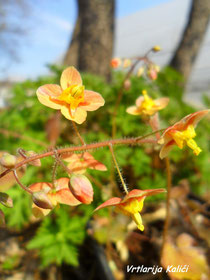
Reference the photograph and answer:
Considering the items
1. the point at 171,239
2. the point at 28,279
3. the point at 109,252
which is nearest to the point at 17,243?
the point at 28,279

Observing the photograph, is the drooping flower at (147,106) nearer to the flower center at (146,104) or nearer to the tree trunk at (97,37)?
the flower center at (146,104)

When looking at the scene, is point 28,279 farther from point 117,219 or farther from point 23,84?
point 23,84

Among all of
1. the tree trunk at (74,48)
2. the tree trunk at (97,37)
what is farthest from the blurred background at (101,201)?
the tree trunk at (74,48)

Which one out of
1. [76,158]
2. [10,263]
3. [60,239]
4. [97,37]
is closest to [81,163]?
[76,158]

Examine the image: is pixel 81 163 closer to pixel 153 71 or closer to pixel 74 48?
pixel 153 71

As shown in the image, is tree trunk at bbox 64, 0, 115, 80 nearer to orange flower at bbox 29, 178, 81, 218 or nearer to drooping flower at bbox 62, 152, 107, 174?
drooping flower at bbox 62, 152, 107, 174

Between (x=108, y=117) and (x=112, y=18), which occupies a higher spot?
(x=112, y=18)

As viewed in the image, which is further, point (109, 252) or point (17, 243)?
point (17, 243)
